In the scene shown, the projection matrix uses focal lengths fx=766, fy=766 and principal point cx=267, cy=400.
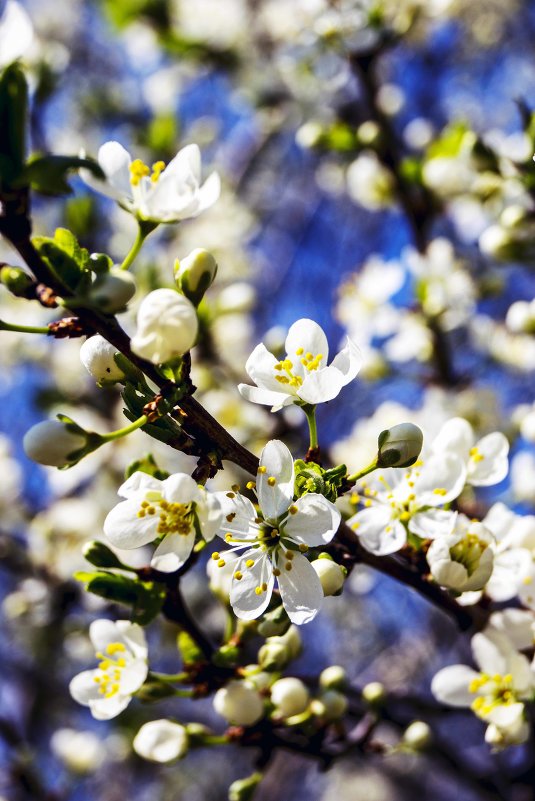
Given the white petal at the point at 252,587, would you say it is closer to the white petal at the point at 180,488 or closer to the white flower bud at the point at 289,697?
the white petal at the point at 180,488

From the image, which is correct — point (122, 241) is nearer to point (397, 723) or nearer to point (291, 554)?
point (397, 723)

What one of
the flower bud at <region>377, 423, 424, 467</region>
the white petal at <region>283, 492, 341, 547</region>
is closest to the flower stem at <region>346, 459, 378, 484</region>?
the flower bud at <region>377, 423, 424, 467</region>

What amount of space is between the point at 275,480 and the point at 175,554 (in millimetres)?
232

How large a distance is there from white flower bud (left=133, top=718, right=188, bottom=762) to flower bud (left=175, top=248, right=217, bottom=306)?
1.01 metres

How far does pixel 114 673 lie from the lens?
1677 mm

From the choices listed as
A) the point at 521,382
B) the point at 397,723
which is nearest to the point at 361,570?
the point at 397,723

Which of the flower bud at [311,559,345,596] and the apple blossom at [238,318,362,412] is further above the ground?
the apple blossom at [238,318,362,412]

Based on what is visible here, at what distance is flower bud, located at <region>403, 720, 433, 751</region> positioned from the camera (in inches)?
85.3

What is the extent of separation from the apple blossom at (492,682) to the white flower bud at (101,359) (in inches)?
40.4

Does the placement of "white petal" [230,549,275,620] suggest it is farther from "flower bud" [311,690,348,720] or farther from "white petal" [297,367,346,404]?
"flower bud" [311,690,348,720]

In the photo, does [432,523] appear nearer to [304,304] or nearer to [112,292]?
[112,292]

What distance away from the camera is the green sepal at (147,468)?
1522 millimetres

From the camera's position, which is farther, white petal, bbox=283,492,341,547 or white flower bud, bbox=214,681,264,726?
white flower bud, bbox=214,681,264,726

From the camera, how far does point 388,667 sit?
587 cm
